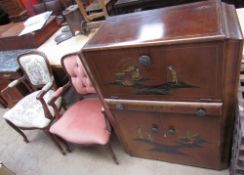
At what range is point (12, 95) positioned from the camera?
8.02 feet

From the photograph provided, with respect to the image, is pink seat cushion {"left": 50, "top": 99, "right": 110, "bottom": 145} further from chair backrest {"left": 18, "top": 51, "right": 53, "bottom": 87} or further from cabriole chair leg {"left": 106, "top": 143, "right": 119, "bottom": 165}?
chair backrest {"left": 18, "top": 51, "right": 53, "bottom": 87}

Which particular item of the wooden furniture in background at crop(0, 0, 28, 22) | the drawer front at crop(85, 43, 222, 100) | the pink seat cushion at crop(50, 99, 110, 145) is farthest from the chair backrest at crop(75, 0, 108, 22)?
the wooden furniture in background at crop(0, 0, 28, 22)

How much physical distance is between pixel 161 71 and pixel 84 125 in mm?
885

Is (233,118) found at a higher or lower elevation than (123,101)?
lower

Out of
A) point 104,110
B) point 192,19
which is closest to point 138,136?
point 104,110

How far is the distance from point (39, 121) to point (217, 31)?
5.24 ft

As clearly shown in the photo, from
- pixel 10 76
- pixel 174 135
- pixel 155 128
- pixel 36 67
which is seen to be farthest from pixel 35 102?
pixel 174 135

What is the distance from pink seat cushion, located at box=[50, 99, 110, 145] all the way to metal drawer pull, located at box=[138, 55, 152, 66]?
0.73 m

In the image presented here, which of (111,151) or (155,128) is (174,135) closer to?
(155,128)

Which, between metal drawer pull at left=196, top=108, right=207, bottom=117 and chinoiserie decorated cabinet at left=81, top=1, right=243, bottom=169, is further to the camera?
metal drawer pull at left=196, top=108, right=207, bottom=117

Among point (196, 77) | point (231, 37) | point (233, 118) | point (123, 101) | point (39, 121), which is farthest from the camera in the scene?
point (39, 121)

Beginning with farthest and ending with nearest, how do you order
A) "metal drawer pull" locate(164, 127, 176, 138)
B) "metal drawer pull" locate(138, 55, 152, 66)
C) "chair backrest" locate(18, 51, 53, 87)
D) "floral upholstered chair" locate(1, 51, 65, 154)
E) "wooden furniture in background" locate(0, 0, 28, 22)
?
"wooden furniture in background" locate(0, 0, 28, 22)
"chair backrest" locate(18, 51, 53, 87)
"floral upholstered chair" locate(1, 51, 65, 154)
"metal drawer pull" locate(164, 127, 176, 138)
"metal drawer pull" locate(138, 55, 152, 66)

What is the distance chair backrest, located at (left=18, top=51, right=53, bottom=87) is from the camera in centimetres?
195

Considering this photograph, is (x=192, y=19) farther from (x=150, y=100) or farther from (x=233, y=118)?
(x=233, y=118)
